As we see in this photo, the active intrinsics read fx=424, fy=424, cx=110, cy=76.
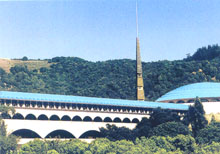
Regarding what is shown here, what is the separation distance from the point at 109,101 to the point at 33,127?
23745mm

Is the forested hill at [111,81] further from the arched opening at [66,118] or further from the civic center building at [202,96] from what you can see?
the arched opening at [66,118]

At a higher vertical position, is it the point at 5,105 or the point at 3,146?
the point at 5,105

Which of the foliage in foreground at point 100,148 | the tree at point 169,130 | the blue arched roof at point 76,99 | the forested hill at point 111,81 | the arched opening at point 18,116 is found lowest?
the foliage in foreground at point 100,148

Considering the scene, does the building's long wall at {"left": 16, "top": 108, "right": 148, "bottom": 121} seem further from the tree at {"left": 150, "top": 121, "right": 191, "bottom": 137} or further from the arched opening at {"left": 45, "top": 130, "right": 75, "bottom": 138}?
the tree at {"left": 150, "top": 121, "right": 191, "bottom": 137}

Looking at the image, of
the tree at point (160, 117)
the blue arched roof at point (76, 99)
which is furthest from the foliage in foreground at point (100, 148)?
the tree at point (160, 117)

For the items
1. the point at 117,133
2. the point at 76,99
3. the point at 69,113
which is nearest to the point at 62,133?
the point at 69,113

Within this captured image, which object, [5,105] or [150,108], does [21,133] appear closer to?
[5,105]

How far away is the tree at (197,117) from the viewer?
108 meters

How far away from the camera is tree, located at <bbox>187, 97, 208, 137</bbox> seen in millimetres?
→ 107750

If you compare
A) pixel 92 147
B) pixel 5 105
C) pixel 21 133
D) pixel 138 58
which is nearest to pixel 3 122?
pixel 5 105

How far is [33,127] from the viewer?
88.2m

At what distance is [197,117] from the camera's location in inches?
4311

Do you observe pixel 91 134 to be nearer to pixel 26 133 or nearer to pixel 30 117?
pixel 30 117

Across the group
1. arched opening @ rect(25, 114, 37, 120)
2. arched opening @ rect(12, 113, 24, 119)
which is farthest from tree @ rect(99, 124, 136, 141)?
arched opening @ rect(12, 113, 24, 119)
